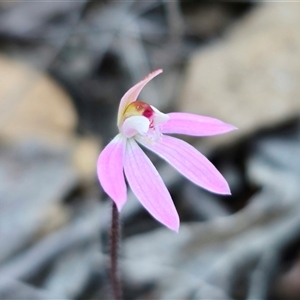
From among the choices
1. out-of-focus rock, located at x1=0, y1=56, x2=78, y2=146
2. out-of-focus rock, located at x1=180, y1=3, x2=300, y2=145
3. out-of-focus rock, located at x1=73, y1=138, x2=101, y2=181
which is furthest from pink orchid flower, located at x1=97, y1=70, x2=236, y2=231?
out-of-focus rock, located at x1=0, y1=56, x2=78, y2=146

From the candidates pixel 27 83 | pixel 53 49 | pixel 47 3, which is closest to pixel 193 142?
pixel 27 83

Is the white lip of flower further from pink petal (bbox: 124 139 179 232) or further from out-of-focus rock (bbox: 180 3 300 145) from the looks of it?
out-of-focus rock (bbox: 180 3 300 145)

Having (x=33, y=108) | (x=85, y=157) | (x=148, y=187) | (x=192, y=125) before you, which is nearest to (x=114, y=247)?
(x=148, y=187)

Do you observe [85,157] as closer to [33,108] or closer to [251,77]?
[33,108]

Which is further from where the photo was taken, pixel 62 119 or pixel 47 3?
pixel 47 3

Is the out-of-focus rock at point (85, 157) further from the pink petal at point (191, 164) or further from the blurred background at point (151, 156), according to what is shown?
the pink petal at point (191, 164)

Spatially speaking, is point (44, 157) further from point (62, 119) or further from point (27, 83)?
point (27, 83)

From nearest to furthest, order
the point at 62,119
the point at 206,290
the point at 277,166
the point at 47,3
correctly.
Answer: the point at 206,290
the point at 277,166
the point at 62,119
the point at 47,3
